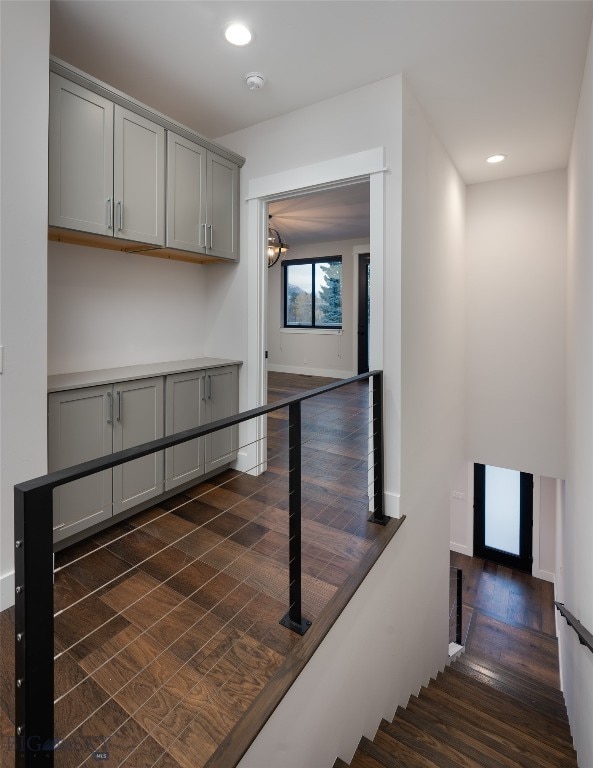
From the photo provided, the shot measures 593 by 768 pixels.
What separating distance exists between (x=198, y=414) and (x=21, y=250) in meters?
1.49

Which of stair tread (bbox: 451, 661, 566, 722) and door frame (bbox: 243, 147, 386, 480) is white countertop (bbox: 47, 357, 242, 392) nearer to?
door frame (bbox: 243, 147, 386, 480)

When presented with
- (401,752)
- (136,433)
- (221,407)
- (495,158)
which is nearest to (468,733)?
(401,752)

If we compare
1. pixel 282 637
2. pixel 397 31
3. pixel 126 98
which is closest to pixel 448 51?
pixel 397 31

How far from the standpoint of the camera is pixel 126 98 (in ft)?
7.45

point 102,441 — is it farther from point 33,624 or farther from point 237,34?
point 237,34

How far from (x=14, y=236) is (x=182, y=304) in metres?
1.57

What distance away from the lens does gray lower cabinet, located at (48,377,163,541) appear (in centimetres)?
214

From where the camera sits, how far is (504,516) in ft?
22.0

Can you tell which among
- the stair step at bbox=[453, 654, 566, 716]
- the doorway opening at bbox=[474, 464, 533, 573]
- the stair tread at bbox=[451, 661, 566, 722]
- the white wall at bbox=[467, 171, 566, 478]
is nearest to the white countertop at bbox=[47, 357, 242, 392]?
the white wall at bbox=[467, 171, 566, 478]

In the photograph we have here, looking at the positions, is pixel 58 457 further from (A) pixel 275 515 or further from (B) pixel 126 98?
(B) pixel 126 98

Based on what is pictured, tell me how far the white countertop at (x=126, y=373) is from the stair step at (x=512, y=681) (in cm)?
398

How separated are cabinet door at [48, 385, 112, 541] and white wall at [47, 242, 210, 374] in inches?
15.3

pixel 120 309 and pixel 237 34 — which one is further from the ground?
pixel 237 34

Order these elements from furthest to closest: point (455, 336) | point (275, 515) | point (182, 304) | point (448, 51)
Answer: point (455, 336) < point (182, 304) < point (275, 515) < point (448, 51)
